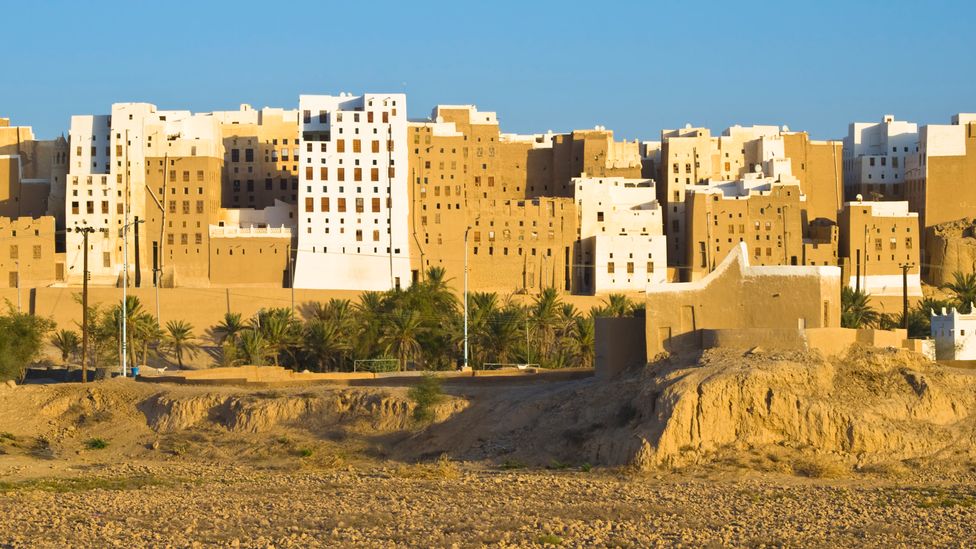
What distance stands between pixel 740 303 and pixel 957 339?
1502cm

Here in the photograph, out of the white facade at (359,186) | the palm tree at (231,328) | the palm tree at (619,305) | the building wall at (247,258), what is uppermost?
the white facade at (359,186)

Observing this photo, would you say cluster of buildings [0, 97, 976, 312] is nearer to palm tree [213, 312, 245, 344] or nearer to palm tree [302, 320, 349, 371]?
palm tree [213, 312, 245, 344]

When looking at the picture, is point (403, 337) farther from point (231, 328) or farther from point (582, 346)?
point (231, 328)

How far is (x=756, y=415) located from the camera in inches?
1358

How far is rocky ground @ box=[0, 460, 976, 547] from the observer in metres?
27.9

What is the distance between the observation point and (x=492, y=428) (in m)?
38.6

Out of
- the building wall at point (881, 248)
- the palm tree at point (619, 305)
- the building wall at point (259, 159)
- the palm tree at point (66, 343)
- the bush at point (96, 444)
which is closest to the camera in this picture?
the bush at point (96, 444)

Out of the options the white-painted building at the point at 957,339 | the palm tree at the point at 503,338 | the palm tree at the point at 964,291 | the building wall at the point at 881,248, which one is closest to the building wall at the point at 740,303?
the white-painted building at the point at 957,339

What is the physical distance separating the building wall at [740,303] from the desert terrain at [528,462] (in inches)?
41.6

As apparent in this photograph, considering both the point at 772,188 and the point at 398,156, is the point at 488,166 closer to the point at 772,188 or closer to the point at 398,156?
the point at 398,156

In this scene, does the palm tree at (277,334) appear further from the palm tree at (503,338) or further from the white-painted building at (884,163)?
the white-painted building at (884,163)

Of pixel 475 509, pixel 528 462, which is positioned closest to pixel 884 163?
pixel 528 462

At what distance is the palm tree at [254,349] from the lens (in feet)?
197

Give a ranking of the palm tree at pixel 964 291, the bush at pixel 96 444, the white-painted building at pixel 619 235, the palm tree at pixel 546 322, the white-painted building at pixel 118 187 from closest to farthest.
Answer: the bush at pixel 96 444
the palm tree at pixel 546 322
the palm tree at pixel 964 291
the white-painted building at pixel 619 235
the white-painted building at pixel 118 187
